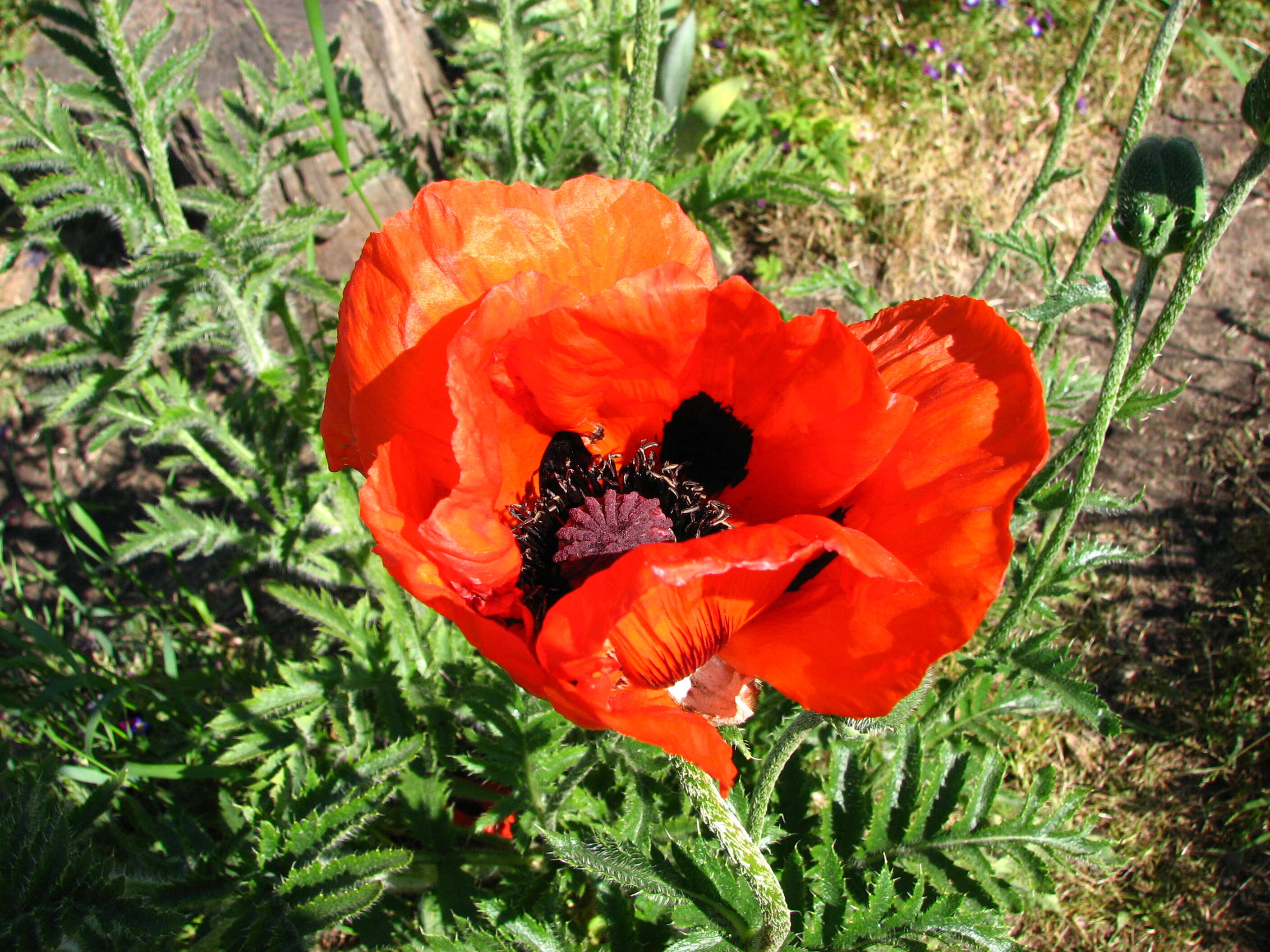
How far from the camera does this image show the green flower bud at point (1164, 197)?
1.43 m

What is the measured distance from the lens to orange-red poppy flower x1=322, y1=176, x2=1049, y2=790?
3.61 ft

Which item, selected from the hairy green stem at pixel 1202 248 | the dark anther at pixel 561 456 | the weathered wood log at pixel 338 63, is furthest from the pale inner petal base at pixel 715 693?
the weathered wood log at pixel 338 63

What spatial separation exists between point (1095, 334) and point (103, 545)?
4.16m

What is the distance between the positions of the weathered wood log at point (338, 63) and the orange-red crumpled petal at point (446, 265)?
2.34 metres

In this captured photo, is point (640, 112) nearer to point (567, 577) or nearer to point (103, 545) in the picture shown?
point (567, 577)

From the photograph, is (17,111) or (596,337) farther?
(17,111)

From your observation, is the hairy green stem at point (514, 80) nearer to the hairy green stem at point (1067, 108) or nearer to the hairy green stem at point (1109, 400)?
the hairy green stem at point (1067, 108)

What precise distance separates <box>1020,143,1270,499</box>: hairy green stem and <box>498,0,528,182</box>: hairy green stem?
215 centimetres

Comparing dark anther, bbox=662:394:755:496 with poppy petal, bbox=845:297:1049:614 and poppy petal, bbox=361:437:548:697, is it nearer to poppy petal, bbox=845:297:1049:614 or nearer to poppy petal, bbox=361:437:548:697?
poppy petal, bbox=845:297:1049:614

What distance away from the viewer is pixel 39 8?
2.32m

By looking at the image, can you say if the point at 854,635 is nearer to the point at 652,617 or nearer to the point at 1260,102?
the point at 652,617

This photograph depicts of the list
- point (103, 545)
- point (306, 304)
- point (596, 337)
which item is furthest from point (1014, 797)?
point (306, 304)

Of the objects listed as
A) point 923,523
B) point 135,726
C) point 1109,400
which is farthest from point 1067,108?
point 135,726

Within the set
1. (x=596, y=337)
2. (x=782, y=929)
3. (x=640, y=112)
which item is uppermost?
(x=640, y=112)
